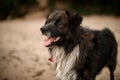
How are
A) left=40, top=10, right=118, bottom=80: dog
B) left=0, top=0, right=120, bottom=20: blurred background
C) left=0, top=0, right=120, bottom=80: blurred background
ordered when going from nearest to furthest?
left=40, top=10, right=118, bottom=80: dog, left=0, top=0, right=120, bottom=80: blurred background, left=0, top=0, right=120, bottom=20: blurred background

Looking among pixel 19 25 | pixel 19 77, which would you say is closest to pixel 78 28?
pixel 19 77

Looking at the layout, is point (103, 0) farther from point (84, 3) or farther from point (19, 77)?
point (19, 77)

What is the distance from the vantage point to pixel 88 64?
4652 mm

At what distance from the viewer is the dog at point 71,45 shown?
173 inches

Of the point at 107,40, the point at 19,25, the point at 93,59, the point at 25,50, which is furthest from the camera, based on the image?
the point at 19,25

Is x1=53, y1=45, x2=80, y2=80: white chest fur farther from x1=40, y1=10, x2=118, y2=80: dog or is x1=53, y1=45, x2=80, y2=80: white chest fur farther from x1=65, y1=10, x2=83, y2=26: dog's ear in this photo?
x1=65, y1=10, x2=83, y2=26: dog's ear

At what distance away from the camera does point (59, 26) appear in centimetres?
439

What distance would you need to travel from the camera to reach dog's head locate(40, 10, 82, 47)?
14.3 ft

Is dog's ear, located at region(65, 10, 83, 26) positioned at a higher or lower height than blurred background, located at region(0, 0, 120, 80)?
higher

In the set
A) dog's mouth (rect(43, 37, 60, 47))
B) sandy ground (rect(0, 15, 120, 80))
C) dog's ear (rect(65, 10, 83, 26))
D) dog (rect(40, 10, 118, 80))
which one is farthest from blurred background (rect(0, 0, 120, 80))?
dog's ear (rect(65, 10, 83, 26))

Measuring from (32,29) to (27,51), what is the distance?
322 cm

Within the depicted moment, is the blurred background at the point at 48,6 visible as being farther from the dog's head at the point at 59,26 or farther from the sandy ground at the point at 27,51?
the dog's head at the point at 59,26

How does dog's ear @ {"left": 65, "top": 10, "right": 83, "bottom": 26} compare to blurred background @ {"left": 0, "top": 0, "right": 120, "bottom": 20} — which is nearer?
dog's ear @ {"left": 65, "top": 10, "right": 83, "bottom": 26}

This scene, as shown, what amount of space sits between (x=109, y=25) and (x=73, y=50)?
21.2ft
